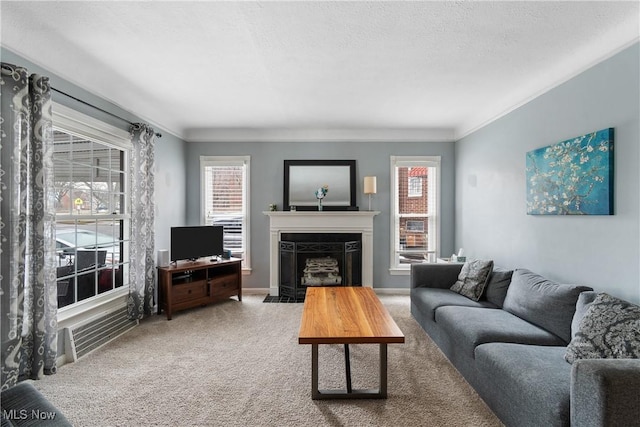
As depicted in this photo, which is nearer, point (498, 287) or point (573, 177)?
point (573, 177)

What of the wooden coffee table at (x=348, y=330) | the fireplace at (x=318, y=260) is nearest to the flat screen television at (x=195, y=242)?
the fireplace at (x=318, y=260)

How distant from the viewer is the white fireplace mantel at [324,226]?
15.8 feet

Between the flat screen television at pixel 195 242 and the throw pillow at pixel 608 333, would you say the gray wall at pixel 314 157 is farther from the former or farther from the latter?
the throw pillow at pixel 608 333

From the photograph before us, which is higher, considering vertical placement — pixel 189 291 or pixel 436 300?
pixel 436 300

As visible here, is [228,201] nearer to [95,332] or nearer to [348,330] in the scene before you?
[95,332]

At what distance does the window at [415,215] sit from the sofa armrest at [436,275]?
128 centimetres

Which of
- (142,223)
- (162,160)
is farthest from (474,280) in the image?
(162,160)

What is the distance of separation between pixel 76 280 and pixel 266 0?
293cm

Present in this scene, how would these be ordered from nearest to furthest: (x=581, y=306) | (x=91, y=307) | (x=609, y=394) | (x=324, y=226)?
(x=609, y=394)
(x=581, y=306)
(x=91, y=307)
(x=324, y=226)

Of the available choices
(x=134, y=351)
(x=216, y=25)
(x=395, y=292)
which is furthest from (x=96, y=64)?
(x=395, y=292)

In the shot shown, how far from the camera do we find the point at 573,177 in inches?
100.0

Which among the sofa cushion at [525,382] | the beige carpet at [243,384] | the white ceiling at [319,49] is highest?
the white ceiling at [319,49]

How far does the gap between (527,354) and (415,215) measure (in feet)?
10.5

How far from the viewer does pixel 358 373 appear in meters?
2.52
